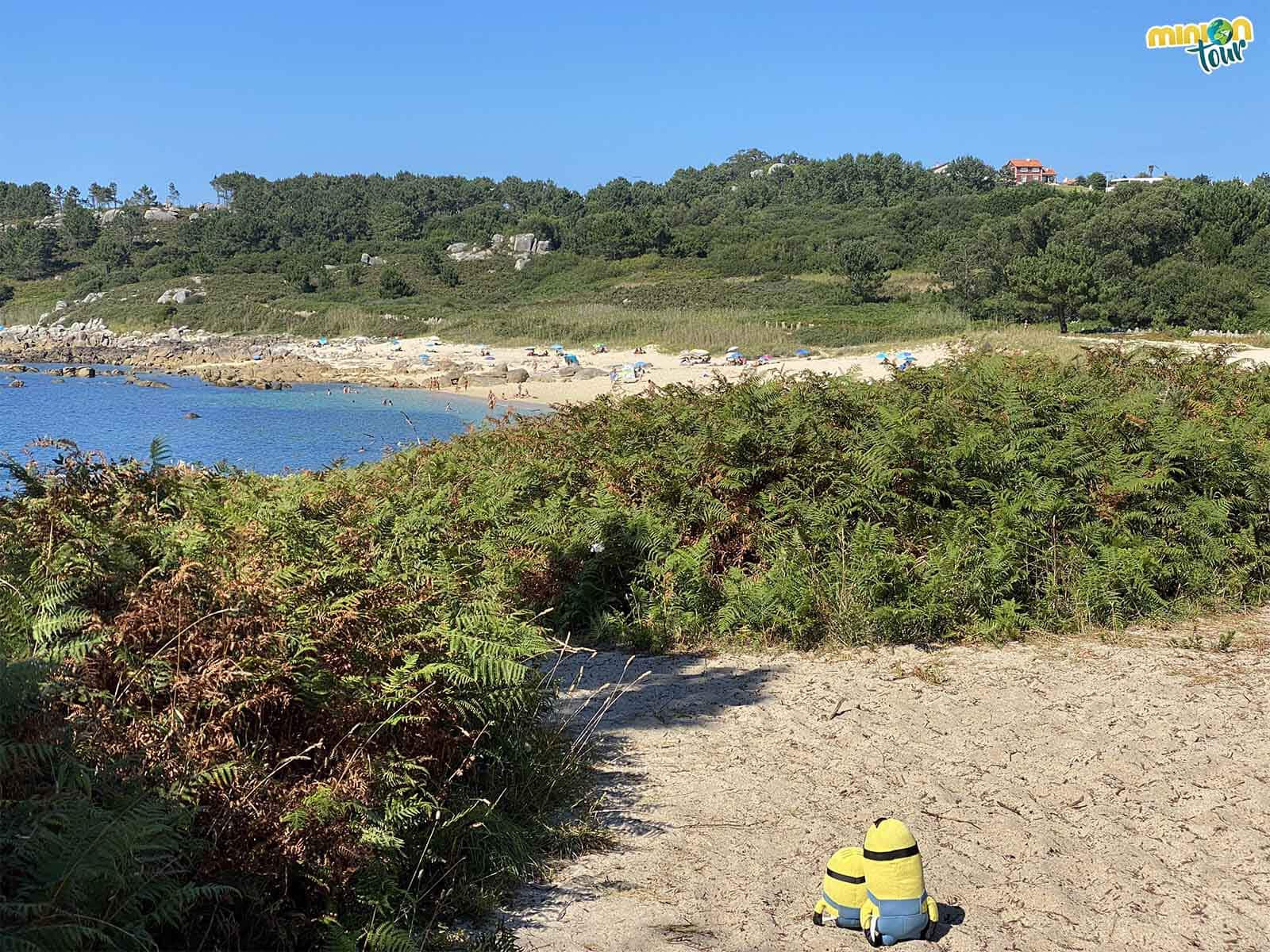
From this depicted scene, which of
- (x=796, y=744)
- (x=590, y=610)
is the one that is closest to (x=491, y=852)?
(x=796, y=744)

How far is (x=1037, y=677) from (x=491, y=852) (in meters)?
3.65

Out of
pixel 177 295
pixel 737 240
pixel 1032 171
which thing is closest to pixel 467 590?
pixel 177 295

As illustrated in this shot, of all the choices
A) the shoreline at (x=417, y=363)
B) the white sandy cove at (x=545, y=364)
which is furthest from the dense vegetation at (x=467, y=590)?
the white sandy cove at (x=545, y=364)

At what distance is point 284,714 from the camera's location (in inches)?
149

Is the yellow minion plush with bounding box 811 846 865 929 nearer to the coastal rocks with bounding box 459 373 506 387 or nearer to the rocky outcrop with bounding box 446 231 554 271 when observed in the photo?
the coastal rocks with bounding box 459 373 506 387

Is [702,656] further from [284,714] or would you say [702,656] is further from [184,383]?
[184,383]

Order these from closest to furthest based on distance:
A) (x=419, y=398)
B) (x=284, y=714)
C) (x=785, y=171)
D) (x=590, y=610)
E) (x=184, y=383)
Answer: (x=284, y=714) → (x=590, y=610) → (x=419, y=398) → (x=184, y=383) → (x=785, y=171)

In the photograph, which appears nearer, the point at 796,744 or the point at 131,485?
the point at 131,485

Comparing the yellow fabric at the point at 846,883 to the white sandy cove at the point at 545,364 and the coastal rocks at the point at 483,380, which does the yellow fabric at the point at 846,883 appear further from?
the coastal rocks at the point at 483,380

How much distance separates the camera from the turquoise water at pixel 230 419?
23.9 m

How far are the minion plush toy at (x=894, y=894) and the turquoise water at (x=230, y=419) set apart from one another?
55.9 ft

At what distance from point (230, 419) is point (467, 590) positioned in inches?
1118

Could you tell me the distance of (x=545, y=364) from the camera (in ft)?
132

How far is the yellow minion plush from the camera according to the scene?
3.76 metres
